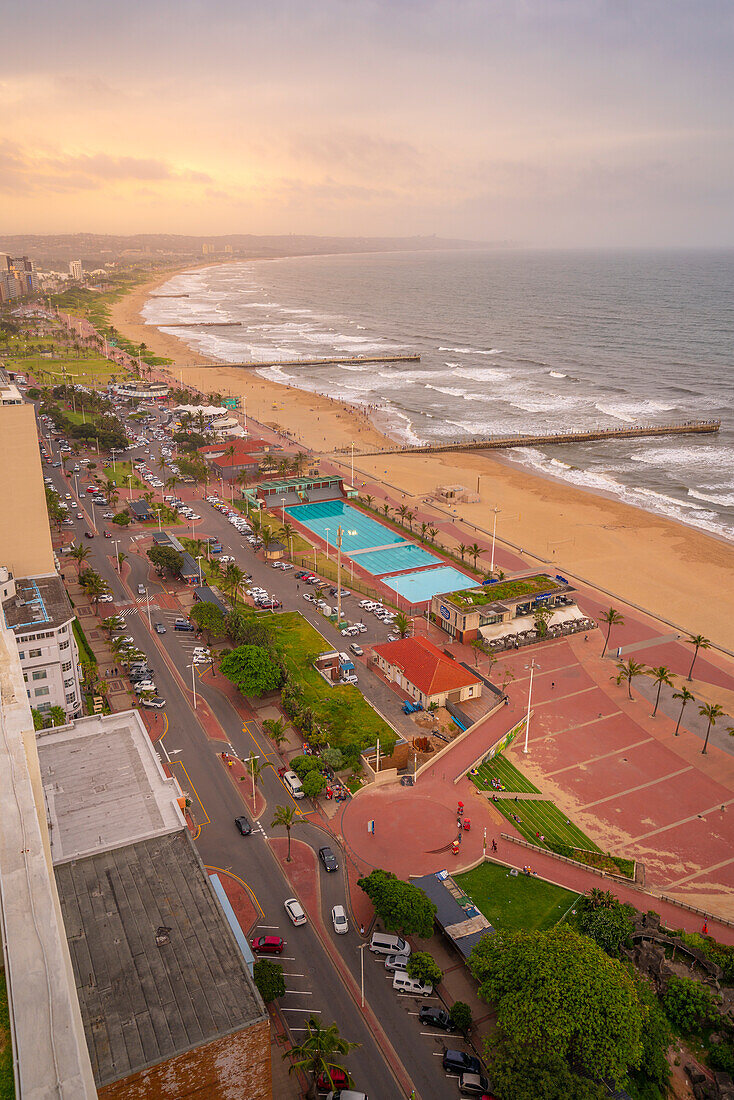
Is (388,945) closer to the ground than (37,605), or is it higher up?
closer to the ground

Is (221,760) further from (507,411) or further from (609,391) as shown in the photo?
(609,391)

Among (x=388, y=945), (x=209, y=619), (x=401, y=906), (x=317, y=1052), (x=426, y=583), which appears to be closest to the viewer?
(x=317, y=1052)

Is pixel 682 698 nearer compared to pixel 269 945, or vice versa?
pixel 269 945

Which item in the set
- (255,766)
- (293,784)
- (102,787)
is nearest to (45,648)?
(102,787)

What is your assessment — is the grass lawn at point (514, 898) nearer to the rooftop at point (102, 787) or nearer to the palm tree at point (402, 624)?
the rooftop at point (102, 787)

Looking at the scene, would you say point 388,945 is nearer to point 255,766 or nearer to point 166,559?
point 255,766

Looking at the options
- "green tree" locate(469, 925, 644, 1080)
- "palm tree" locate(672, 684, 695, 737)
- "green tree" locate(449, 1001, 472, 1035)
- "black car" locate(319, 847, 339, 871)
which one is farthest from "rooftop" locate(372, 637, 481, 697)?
"green tree" locate(449, 1001, 472, 1035)

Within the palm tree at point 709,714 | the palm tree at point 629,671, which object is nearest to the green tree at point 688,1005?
the palm tree at point 709,714

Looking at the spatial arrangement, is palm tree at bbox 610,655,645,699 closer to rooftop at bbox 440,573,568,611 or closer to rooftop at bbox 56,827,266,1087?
rooftop at bbox 440,573,568,611
